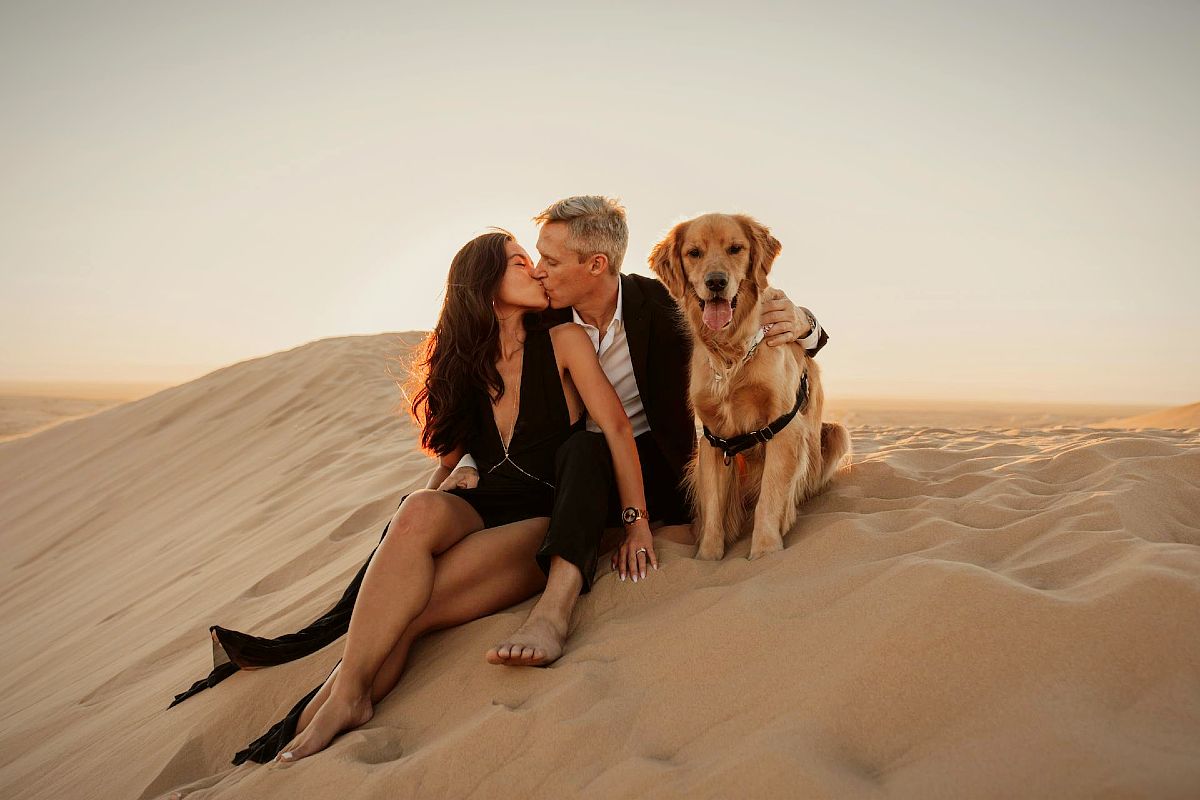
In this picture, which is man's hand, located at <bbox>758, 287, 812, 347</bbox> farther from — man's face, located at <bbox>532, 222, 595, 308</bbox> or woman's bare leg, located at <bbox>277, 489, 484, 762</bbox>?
woman's bare leg, located at <bbox>277, 489, 484, 762</bbox>

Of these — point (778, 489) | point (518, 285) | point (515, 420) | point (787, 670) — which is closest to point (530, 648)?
point (787, 670)

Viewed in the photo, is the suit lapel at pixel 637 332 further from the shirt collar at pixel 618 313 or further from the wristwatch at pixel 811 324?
the wristwatch at pixel 811 324

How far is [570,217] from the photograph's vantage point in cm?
317

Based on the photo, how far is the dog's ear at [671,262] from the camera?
3.33 meters

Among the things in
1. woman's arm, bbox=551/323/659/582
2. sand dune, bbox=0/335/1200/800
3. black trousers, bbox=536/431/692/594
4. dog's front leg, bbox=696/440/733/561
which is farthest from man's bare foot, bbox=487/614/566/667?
dog's front leg, bbox=696/440/733/561

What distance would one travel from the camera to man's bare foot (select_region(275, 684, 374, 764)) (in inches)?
81.9

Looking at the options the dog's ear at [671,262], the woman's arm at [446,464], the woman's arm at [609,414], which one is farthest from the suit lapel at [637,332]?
the woman's arm at [446,464]

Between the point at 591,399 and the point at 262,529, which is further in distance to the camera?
the point at 262,529

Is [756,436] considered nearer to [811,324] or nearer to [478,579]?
[811,324]

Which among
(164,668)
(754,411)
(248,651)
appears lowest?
(164,668)

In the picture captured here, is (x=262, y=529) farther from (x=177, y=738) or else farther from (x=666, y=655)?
(x=666, y=655)

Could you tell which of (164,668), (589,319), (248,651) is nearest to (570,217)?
(589,319)

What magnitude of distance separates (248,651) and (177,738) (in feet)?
1.05

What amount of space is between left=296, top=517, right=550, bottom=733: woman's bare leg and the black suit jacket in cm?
84
